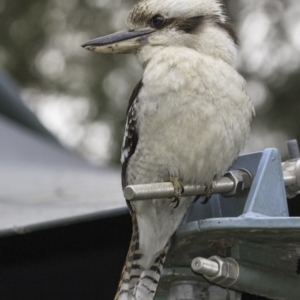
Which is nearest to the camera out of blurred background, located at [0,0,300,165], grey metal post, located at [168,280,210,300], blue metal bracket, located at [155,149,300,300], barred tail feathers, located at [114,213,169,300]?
blue metal bracket, located at [155,149,300,300]

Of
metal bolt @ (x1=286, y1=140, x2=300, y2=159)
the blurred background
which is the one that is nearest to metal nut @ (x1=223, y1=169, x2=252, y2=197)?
metal bolt @ (x1=286, y1=140, x2=300, y2=159)

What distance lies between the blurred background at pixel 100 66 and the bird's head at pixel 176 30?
12.9 ft

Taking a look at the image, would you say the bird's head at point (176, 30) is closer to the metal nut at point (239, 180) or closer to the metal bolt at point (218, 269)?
the metal nut at point (239, 180)

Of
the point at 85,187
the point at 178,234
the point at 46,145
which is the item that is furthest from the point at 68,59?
the point at 178,234

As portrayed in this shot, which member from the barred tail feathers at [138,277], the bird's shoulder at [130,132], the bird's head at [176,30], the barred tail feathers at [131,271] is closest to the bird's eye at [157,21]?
the bird's head at [176,30]

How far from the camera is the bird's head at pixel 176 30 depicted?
263 centimetres

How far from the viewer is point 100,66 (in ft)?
24.1

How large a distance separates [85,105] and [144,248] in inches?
188

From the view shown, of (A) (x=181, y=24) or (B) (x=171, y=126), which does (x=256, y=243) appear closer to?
(B) (x=171, y=126)

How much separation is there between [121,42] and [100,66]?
480 cm

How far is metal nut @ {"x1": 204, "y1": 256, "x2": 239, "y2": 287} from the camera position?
1.73 meters

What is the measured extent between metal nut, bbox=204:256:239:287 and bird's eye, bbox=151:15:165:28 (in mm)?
1111

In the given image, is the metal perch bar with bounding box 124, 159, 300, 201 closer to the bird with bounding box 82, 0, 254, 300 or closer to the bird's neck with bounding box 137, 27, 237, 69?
the bird with bounding box 82, 0, 254, 300

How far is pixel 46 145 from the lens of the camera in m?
3.31
